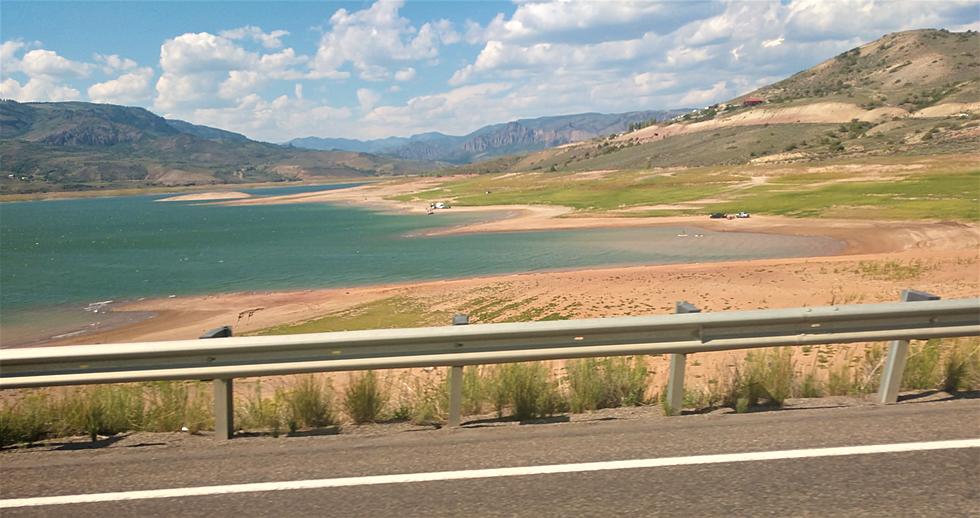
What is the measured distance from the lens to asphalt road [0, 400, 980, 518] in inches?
162

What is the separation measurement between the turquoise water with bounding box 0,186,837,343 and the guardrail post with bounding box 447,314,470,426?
26.0 m

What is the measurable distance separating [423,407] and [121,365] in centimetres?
268

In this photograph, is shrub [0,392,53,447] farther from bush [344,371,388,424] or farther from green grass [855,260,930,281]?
green grass [855,260,930,281]

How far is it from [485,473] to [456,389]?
48.6 inches

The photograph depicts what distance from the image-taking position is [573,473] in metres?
4.60

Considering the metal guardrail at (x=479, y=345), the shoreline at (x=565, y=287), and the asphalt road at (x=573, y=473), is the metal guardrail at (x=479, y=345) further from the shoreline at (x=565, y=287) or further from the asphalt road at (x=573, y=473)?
the shoreline at (x=565, y=287)

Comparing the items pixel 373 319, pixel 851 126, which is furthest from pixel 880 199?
pixel 851 126

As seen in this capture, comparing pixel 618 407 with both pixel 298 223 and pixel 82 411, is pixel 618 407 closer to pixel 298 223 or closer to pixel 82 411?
pixel 82 411

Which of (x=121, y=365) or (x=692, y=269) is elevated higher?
(x=121, y=365)

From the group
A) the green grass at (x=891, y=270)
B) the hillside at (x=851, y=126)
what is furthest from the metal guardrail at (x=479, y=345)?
the hillside at (x=851, y=126)

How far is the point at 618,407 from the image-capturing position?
640 cm

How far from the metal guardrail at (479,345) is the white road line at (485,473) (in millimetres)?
1117

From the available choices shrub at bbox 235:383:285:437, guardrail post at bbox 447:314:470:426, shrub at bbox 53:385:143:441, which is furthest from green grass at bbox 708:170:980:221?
shrub at bbox 53:385:143:441

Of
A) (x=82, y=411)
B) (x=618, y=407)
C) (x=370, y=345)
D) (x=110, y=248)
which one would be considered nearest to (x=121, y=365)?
(x=82, y=411)
